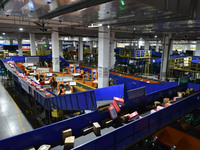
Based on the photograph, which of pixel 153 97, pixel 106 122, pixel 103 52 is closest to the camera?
pixel 106 122

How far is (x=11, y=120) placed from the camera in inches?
345

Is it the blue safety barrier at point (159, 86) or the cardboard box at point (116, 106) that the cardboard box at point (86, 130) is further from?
the blue safety barrier at point (159, 86)

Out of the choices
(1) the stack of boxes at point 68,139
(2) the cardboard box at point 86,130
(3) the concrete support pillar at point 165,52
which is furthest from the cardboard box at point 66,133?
(3) the concrete support pillar at point 165,52

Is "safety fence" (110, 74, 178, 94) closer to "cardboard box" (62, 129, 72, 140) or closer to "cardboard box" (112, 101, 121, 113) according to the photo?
"cardboard box" (112, 101, 121, 113)

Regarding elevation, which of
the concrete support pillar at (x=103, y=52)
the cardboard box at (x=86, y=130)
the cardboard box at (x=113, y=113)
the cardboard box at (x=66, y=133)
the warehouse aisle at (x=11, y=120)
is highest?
the concrete support pillar at (x=103, y=52)

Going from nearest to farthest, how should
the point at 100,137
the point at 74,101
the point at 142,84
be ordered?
1. the point at 100,137
2. the point at 74,101
3. the point at 142,84

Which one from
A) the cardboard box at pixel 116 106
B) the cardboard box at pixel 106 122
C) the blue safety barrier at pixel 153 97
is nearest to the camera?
the cardboard box at pixel 106 122

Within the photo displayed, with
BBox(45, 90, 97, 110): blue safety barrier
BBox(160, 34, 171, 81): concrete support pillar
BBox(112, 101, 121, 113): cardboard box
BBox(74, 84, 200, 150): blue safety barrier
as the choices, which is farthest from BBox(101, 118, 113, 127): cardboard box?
BBox(160, 34, 171, 81): concrete support pillar

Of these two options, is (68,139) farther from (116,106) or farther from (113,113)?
(116,106)

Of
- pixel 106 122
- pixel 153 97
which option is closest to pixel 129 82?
pixel 153 97

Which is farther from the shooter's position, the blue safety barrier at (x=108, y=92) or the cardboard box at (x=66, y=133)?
the blue safety barrier at (x=108, y=92)

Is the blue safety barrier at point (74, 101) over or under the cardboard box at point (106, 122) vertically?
over

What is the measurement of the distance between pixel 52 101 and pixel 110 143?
11.9 feet

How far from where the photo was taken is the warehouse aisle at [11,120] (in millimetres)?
7670
